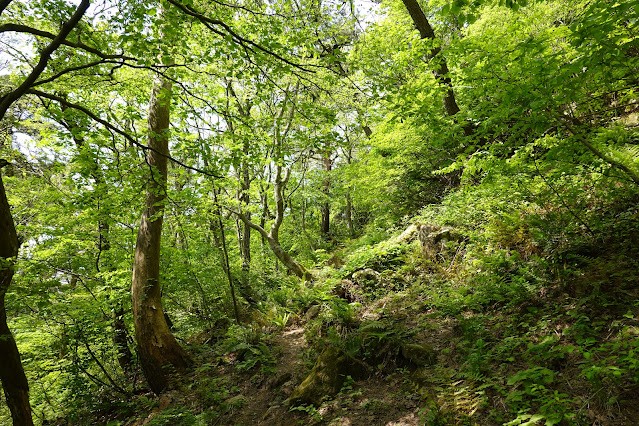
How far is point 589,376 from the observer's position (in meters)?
2.42

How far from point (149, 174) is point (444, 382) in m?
5.06

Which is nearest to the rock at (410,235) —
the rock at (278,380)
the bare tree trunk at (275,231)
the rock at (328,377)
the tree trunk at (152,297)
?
the rock at (328,377)

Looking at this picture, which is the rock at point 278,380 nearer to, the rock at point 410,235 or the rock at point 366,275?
the rock at point 366,275

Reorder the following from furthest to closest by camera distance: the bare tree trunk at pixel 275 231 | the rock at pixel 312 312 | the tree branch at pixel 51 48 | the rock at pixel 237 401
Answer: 1. the bare tree trunk at pixel 275 231
2. the rock at pixel 312 312
3. the rock at pixel 237 401
4. the tree branch at pixel 51 48

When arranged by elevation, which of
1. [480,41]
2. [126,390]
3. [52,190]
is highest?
[52,190]

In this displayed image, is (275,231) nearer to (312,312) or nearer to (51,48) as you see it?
(312,312)

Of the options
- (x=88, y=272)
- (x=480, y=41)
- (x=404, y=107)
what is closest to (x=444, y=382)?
(x=404, y=107)

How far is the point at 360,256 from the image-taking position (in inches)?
345

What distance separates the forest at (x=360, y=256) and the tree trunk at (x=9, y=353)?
1.2 inches

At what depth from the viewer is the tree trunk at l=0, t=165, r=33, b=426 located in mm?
4148

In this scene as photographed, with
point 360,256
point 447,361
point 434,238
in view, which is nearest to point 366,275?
point 360,256

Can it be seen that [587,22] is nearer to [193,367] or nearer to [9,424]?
[193,367]

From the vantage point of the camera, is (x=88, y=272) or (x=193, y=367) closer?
(x=193, y=367)

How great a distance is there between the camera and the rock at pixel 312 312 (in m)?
8.04
